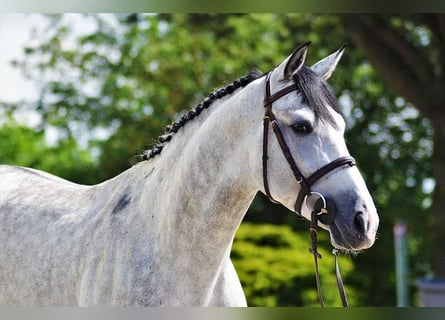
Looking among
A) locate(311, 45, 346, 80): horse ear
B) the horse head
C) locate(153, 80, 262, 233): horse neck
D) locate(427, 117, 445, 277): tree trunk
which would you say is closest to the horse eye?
the horse head

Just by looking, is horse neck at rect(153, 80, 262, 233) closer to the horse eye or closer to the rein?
the rein

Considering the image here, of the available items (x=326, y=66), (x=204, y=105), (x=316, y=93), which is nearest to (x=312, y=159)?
(x=316, y=93)

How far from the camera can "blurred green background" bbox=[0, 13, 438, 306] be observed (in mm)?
11016

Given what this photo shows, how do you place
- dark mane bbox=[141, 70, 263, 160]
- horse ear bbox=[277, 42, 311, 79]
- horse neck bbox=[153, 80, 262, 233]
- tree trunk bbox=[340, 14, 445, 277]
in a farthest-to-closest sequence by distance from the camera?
tree trunk bbox=[340, 14, 445, 277] < dark mane bbox=[141, 70, 263, 160] < horse neck bbox=[153, 80, 262, 233] < horse ear bbox=[277, 42, 311, 79]

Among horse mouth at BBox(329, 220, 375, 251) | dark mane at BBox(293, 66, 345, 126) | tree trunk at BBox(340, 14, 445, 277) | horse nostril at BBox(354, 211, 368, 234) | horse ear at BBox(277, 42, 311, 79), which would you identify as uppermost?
tree trunk at BBox(340, 14, 445, 277)

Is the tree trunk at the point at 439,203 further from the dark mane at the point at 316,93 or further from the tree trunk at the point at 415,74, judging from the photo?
the dark mane at the point at 316,93

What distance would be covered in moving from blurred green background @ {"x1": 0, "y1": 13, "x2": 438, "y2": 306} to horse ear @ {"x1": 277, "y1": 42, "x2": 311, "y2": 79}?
24.7ft

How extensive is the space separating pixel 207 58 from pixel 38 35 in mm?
3150

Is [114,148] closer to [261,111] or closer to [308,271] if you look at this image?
[308,271]

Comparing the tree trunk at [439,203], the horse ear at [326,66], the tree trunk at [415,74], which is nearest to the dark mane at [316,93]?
the horse ear at [326,66]

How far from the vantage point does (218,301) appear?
10.1ft

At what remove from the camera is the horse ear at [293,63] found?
110 inches

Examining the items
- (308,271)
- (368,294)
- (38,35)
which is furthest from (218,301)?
(38,35)

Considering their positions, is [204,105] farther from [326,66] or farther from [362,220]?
[362,220]
